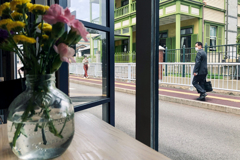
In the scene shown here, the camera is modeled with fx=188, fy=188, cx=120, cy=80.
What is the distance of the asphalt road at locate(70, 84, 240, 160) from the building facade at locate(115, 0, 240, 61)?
0.80 metres

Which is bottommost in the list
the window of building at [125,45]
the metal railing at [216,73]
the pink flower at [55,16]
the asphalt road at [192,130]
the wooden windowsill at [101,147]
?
the asphalt road at [192,130]

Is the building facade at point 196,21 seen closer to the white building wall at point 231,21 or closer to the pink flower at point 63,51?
the white building wall at point 231,21

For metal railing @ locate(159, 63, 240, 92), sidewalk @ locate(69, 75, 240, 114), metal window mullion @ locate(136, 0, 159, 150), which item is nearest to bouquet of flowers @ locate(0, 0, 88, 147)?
metal window mullion @ locate(136, 0, 159, 150)

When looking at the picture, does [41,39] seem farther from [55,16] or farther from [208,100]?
[208,100]

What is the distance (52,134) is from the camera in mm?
452

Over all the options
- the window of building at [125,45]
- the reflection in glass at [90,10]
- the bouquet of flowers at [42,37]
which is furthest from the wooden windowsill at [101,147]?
the window of building at [125,45]

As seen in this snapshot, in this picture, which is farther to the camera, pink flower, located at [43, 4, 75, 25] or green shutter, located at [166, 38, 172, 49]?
green shutter, located at [166, 38, 172, 49]

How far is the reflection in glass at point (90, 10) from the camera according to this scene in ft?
3.73

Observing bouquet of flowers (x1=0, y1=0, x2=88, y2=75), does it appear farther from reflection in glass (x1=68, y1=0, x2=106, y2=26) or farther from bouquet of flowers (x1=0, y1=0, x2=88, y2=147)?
reflection in glass (x1=68, y1=0, x2=106, y2=26)

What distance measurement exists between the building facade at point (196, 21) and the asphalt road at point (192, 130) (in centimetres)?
80

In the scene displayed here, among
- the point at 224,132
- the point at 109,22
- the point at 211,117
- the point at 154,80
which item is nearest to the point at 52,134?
the point at 154,80

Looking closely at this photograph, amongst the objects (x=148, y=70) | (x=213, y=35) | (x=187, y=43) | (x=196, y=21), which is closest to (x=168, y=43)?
(x=187, y=43)

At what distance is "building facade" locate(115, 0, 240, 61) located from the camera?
1.20 meters

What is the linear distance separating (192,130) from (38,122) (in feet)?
6.28
